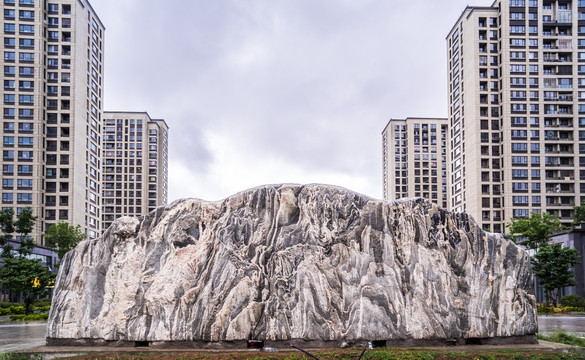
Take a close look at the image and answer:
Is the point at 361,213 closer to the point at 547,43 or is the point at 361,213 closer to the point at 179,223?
the point at 179,223

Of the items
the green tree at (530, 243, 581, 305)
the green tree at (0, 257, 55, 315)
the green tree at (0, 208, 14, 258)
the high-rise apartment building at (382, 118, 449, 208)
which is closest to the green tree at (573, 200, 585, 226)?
the green tree at (530, 243, 581, 305)

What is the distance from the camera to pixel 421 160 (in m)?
119

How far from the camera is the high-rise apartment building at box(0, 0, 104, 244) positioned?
6050 cm

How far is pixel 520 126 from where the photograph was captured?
6725 cm

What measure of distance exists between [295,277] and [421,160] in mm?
110242

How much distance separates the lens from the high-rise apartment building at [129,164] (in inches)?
4402

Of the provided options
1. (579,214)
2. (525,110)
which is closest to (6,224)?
(579,214)

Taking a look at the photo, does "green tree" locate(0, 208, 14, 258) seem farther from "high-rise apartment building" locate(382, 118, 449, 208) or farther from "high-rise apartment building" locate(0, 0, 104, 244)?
"high-rise apartment building" locate(382, 118, 449, 208)

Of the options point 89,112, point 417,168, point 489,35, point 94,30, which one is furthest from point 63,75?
point 417,168

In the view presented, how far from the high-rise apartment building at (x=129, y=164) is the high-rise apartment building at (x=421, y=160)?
184ft

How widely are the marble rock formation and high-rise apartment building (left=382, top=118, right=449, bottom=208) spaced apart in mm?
105985

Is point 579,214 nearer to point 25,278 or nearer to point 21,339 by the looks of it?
point 25,278

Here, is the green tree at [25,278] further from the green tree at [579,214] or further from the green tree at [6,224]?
the green tree at [579,214]

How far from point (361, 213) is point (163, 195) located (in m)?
113
